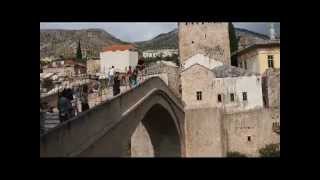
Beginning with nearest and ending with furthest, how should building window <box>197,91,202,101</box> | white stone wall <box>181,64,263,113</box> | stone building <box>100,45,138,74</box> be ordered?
1. stone building <box>100,45,138,74</box>
2. white stone wall <box>181,64,263,113</box>
3. building window <box>197,91,202,101</box>

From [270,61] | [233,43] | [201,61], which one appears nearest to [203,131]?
[201,61]

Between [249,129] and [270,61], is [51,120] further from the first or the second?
[249,129]

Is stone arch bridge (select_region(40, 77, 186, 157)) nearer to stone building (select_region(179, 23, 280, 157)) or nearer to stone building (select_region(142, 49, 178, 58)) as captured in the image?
stone building (select_region(142, 49, 178, 58))

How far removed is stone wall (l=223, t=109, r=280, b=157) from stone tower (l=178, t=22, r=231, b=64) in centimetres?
258

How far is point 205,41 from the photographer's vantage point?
19.1 m

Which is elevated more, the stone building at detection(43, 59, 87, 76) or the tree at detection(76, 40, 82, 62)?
the tree at detection(76, 40, 82, 62)

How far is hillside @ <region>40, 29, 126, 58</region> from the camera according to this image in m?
6.18

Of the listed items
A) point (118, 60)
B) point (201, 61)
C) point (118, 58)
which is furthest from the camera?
point (201, 61)

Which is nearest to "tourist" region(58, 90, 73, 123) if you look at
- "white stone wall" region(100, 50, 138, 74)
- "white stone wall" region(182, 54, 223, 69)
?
"white stone wall" region(100, 50, 138, 74)

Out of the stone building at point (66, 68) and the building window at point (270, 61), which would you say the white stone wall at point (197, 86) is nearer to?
the building window at point (270, 61)

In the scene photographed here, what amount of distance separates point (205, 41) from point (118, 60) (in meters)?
10.2
